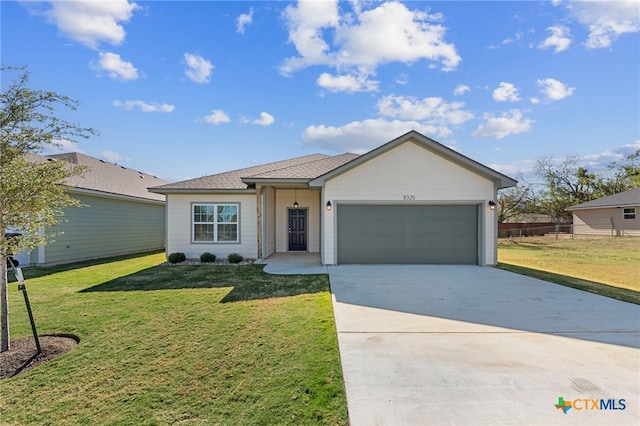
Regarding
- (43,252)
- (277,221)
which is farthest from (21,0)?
(277,221)

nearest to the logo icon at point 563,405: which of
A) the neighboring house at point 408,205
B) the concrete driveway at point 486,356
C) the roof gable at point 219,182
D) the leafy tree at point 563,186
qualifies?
the concrete driveway at point 486,356

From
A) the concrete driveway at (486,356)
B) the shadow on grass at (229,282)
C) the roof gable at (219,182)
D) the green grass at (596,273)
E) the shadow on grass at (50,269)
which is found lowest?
the green grass at (596,273)

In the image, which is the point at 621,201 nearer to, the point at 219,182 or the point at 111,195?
the point at 219,182

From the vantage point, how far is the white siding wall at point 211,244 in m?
12.1

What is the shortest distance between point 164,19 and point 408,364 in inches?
466

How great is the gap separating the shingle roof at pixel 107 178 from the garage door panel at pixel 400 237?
35.3ft

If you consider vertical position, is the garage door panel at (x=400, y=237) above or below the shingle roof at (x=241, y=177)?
below

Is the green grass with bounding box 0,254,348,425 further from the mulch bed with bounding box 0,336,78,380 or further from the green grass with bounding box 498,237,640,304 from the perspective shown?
the green grass with bounding box 498,237,640,304

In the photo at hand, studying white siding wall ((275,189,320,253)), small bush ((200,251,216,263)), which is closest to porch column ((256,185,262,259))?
small bush ((200,251,216,263))

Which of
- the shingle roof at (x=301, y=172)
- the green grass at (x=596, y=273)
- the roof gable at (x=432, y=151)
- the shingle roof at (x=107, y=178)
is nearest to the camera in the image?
the green grass at (x=596, y=273)

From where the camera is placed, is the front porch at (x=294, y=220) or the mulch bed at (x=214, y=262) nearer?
the mulch bed at (x=214, y=262)

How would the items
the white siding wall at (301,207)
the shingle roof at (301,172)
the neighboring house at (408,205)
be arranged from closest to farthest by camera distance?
the neighboring house at (408,205), the shingle roof at (301,172), the white siding wall at (301,207)

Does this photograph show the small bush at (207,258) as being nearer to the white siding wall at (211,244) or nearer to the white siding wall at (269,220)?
the white siding wall at (211,244)

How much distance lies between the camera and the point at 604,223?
26.0 metres
